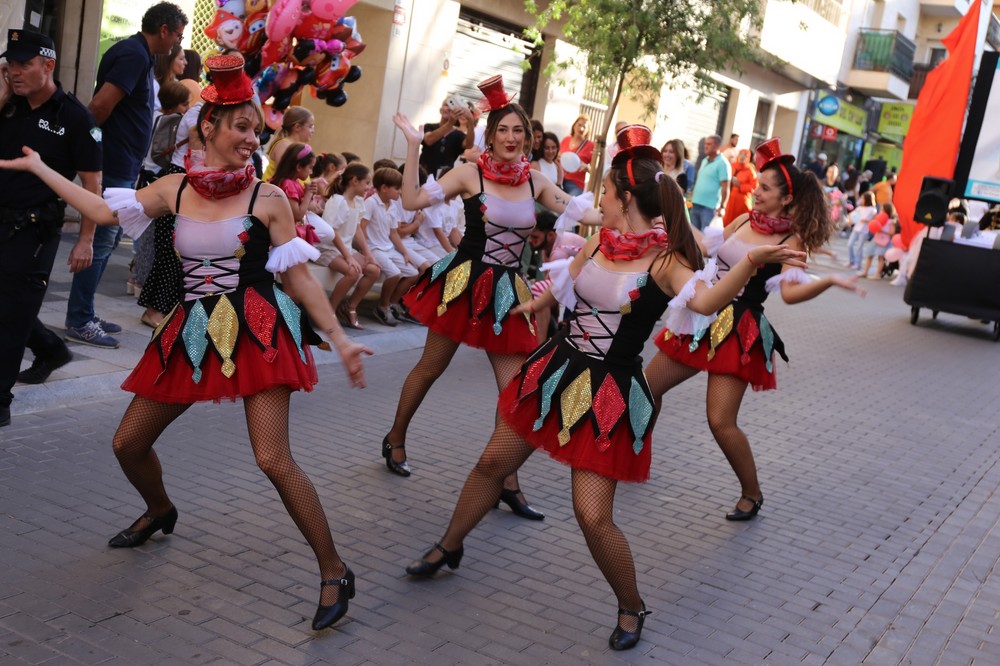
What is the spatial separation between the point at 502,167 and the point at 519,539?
1947mm

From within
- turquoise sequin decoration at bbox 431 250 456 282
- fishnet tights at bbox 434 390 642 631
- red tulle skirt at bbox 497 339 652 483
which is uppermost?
turquoise sequin decoration at bbox 431 250 456 282

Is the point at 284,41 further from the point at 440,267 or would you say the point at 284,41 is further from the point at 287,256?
the point at 287,256

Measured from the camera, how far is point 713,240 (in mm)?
6633

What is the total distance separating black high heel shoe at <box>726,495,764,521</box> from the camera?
6.52 meters

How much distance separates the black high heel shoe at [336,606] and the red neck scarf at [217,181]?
151 cm

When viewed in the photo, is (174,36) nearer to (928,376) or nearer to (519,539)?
(519,539)

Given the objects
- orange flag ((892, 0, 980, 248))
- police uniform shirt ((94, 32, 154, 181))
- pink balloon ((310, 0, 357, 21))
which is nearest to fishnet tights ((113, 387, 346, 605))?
police uniform shirt ((94, 32, 154, 181))

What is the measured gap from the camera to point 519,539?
567cm

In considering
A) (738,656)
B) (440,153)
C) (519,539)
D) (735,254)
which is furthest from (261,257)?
(440,153)

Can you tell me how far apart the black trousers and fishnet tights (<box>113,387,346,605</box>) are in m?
1.89

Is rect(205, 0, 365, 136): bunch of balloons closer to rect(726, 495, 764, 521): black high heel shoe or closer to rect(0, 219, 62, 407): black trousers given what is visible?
rect(0, 219, 62, 407): black trousers

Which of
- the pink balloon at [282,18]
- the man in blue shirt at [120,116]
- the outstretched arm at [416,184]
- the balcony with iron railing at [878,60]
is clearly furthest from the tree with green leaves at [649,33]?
the balcony with iron railing at [878,60]

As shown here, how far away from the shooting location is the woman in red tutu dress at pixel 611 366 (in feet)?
14.6

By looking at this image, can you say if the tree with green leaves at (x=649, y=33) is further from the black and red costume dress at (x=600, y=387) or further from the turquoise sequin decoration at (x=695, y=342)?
the black and red costume dress at (x=600, y=387)
